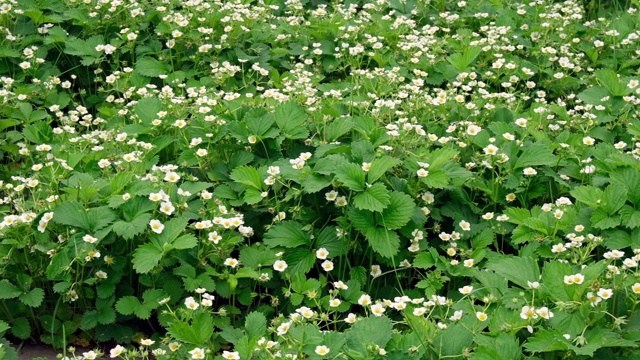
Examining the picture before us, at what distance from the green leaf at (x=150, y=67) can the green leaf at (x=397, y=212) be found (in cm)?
212

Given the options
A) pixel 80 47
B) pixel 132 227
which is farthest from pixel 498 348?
pixel 80 47

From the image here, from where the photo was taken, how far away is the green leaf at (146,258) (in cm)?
333

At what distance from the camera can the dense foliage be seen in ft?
10.00

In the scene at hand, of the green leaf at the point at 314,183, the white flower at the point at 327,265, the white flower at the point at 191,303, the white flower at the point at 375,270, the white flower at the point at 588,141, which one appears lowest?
the white flower at the point at 375,270

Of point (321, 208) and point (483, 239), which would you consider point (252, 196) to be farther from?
point (483, 239)

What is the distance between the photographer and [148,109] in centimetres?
442

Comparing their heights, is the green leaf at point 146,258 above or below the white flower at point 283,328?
below

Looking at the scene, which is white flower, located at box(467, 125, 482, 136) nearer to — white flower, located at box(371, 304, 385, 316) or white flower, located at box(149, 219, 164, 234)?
white flower, located at box(371, 304, 385, 316)

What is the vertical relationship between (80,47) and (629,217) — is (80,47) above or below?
below

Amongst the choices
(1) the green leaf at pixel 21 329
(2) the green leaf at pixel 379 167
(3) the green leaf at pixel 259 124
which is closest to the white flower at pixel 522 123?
(2) the green leaf at pixel 379 167

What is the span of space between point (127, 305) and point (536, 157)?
2038mm

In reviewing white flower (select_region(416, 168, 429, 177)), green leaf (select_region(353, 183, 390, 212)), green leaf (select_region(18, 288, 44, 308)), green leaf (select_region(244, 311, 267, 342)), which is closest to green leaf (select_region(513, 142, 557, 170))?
white flower (select_region(416, 168, 429, 177))

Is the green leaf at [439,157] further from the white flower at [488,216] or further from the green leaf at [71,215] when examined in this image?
the green leaf at [71,215]

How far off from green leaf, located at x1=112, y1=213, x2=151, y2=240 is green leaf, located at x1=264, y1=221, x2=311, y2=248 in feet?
1.80
